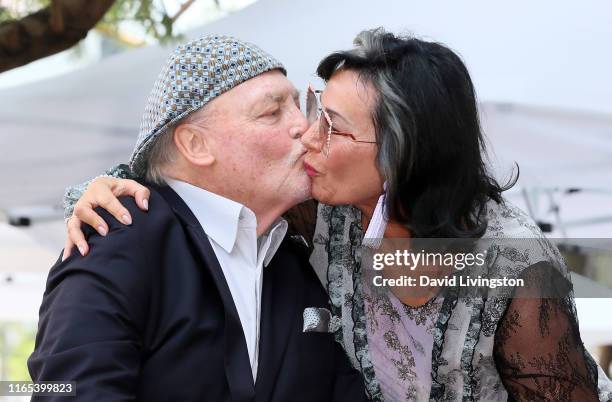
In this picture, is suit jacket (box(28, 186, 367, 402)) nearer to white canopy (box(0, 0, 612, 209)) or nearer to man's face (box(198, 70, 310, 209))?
man's face (box(198, 70, 310, 209))

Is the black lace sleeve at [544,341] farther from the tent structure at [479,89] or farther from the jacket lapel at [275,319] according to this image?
the tent structure at [479,89]

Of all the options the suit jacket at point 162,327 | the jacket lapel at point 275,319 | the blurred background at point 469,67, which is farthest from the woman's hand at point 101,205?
the blurred background at point 469,67

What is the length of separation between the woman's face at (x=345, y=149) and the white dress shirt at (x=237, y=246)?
0.23m

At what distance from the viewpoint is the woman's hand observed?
2.00 metres

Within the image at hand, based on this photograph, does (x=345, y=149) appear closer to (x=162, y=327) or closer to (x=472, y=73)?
(x=162, y=327)

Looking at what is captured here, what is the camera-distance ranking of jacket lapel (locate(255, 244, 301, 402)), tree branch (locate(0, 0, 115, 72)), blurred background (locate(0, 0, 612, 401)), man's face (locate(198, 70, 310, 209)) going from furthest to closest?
blurred background (locate(0, 0, 612, 401))
tree branch (locate(0, 0, 115, 72))
man's face (locate(198, 70, 310, 209))
jacket lapel (locate(255, 244, 301, 402))

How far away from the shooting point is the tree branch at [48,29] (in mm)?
2537

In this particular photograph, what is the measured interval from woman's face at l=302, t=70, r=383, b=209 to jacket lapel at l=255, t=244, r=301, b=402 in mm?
251

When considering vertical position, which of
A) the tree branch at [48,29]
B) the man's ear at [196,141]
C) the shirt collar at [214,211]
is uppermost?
the tree branch at [48,29]

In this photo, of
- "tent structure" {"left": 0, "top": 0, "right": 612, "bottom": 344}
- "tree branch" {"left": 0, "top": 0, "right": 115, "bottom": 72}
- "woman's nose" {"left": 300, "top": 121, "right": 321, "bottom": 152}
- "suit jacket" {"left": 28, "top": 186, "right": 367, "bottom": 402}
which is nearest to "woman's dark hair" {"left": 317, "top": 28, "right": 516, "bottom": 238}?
"woman's nose" {"left": 300, "top": 121, "right": 321, "bottom": 152}

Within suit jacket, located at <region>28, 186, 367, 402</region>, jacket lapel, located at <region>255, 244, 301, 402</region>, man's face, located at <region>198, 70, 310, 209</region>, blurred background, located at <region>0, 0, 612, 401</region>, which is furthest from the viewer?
blurred background, located at <region>0, 0, 612, 401</region>

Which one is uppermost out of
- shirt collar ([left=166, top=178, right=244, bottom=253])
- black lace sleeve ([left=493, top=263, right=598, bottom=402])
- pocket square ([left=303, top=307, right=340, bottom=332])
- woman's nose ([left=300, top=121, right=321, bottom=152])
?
woman's nose ([left=300, top=121, right=321, bottom=152])

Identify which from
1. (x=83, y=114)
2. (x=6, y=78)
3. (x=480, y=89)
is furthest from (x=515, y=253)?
(x=6, y=78)

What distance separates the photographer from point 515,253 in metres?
2.21
